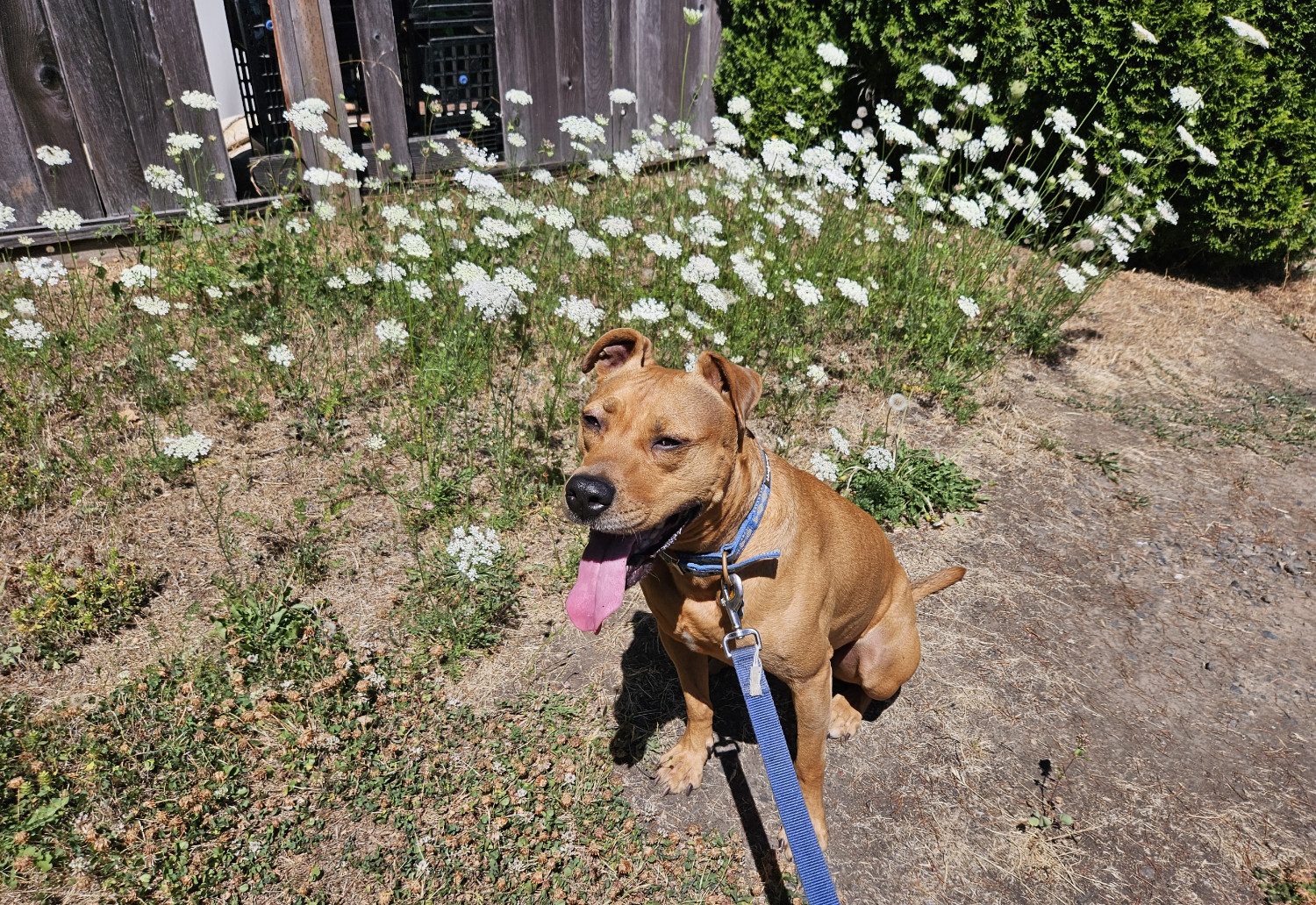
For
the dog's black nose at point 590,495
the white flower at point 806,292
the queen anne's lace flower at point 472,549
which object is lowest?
the queen anne's lace flower at point 472,549

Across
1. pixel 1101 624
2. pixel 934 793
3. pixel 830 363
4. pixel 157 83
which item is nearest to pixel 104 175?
pixel 157 83

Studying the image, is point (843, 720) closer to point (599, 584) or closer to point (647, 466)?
point (599, 584)

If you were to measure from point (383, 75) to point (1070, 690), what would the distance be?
25.0ft

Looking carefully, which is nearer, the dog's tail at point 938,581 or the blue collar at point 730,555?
the blue collar at point 730,555

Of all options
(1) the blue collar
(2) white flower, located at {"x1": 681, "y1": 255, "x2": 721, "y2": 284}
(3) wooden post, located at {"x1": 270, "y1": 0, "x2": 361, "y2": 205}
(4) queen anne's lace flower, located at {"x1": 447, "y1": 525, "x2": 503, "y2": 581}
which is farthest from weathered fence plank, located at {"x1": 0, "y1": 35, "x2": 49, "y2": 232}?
(1) the blue collar

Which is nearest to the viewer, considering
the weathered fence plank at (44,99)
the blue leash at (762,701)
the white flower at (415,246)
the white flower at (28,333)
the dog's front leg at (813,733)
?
the blue leash at (762,701)

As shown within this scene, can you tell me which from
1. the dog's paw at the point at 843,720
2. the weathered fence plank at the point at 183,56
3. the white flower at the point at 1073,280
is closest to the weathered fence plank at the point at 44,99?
the weathered fence plank at the point at 183,56

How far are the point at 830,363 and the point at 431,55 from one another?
5.83 metres

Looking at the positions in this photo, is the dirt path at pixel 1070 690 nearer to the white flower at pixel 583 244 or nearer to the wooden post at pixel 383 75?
the white flower at pixel 583 244

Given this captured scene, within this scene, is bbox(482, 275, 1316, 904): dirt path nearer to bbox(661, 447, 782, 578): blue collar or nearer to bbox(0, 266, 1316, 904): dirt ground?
bbox(0, 266, 1316, 904): dirt ground

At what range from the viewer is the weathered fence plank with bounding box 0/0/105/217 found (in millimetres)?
5160

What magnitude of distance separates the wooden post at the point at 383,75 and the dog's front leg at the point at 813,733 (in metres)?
6.04

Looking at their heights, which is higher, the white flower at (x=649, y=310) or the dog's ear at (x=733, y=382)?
the dog's ear at (x=733, y=382)

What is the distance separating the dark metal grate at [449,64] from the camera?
7734 millimetres
